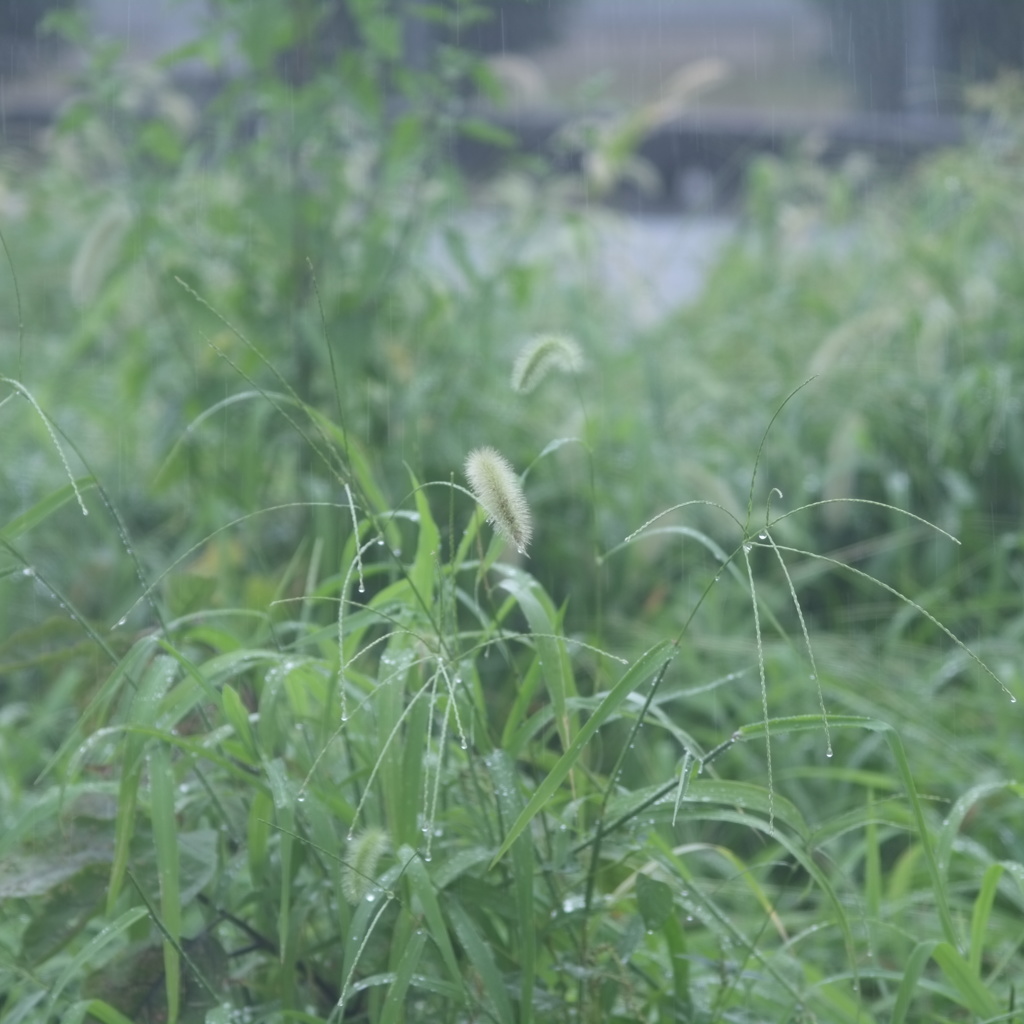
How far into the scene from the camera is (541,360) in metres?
1.56

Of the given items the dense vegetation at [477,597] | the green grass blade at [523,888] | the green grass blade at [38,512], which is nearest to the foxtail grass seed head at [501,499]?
the dense vegetation at [477,597]

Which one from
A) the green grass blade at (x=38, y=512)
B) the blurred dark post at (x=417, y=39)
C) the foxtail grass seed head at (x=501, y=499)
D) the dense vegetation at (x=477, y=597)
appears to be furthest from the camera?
the blurred dark post at (x=417, y=39)

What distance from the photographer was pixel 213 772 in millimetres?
1777

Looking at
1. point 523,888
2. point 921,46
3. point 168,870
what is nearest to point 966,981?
point 523,888

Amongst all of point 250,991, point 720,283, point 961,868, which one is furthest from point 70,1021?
point 720,283

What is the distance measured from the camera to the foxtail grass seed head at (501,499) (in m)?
1.23

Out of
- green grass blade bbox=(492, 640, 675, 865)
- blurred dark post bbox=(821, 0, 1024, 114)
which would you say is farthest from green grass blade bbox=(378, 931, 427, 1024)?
blurred dark post bbox=(821, 0, 1024, 114)

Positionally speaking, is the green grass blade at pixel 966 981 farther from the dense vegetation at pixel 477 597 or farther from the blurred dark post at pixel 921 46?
the blurred dark post at pixel 921 46

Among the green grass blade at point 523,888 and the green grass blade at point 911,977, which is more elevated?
the green grass blade at point 523,888

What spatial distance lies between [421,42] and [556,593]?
4630mm

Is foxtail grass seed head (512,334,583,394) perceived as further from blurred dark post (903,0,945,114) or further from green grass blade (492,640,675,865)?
blurred dark post (903,0,945,114)

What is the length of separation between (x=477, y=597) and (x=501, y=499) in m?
0.48

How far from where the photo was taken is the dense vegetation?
1.47 meters

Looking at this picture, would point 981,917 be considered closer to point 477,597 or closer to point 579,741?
point 579,741
